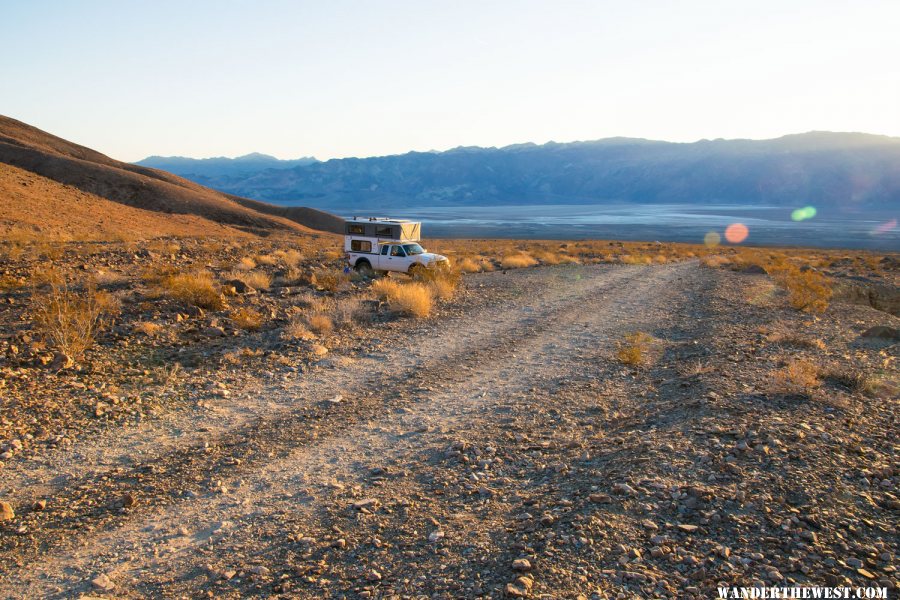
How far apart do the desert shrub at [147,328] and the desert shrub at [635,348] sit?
9.22 meters

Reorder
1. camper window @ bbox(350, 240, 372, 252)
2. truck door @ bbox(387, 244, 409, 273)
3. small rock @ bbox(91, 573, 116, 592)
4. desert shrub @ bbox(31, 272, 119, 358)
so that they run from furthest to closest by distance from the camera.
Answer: camper window @ bbox(350, 240, 372, 252) → truck door @ bbox(387, 244, 409, 273) → desert shrub @ bbox(31, 272, 119, 358) → small rock @ bbox(91, 573, 116, 592)

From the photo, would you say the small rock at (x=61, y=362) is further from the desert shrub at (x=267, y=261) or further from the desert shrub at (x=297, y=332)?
the desert shrub at (x=267, y=261)

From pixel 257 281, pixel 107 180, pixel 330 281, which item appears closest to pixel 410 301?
pixel 330 281

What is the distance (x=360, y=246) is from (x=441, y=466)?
17.1 m

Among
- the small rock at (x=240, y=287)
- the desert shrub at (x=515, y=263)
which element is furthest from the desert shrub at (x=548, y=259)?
the small rock at (x=240, y=287)

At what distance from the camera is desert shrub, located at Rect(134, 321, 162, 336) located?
10727 mm

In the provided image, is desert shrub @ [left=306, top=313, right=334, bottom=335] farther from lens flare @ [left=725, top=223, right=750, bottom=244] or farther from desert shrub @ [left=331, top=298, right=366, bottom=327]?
lens flare @ [left=725, top=223, right=750, bottom=244]

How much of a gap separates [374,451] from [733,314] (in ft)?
40.2

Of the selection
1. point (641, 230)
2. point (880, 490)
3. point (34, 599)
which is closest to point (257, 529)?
point (34, 599)

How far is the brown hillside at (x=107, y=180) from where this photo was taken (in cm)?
5034

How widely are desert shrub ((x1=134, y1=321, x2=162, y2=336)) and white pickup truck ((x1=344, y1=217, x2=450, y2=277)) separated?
10195mm

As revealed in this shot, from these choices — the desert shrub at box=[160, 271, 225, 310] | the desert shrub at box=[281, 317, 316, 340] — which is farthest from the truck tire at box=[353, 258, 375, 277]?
the desert shrub at box=[281, 317, 316, 340]

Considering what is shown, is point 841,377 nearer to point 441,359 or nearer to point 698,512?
point 698,512

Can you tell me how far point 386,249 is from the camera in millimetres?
21656
